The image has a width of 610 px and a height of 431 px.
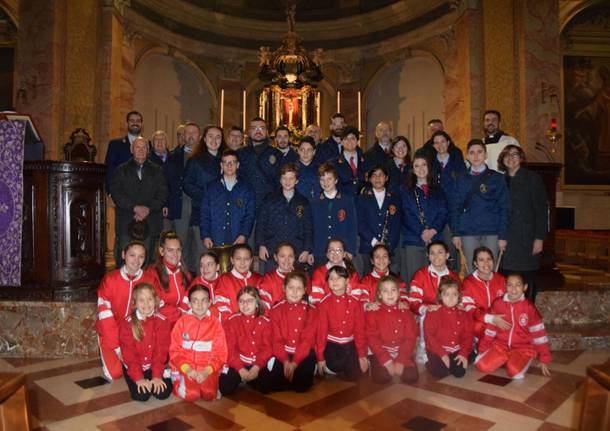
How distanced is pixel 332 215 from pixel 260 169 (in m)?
0.94

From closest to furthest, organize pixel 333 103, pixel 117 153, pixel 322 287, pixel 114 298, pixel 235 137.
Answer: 1. pixel 114 298
2. pixel 322 287
3. pixel 235 137
4. pixel 117 153
5. pixel 333 103

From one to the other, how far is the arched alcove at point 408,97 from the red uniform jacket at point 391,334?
23.9 ft

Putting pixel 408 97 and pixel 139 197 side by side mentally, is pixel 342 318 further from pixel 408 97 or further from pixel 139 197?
pixel 408 97

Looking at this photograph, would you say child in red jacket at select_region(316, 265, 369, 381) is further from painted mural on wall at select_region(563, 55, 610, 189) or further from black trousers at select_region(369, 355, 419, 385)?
painted mural on wall at select_region(563, 55, 610, 189)

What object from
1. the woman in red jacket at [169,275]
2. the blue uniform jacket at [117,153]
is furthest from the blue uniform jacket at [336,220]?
the blue uniform jacket at [117,153]

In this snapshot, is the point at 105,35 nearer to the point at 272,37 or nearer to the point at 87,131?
the point at 87,131

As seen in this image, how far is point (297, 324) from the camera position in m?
3.23

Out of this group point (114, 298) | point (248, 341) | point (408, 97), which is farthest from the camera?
point (408, 97)

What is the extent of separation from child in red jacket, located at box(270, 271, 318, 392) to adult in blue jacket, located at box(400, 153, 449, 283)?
1200mm

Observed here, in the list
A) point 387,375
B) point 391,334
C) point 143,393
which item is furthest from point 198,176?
point 387,375

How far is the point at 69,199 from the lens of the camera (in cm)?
407

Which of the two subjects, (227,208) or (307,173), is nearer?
(227,208)

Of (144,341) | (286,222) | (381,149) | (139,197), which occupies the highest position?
(381,149)

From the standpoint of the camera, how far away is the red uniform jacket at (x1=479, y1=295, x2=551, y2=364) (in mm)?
3398
